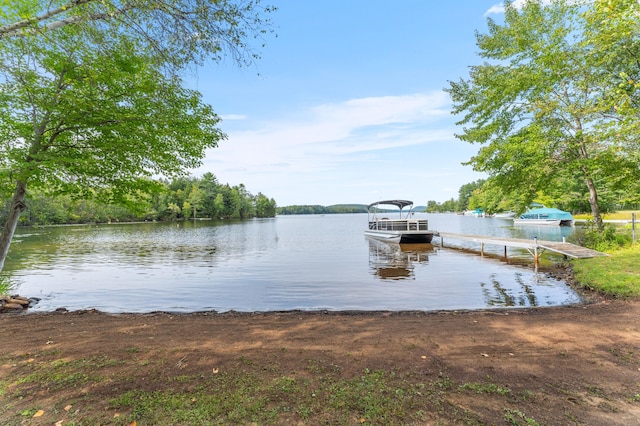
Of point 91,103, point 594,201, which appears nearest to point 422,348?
point 91,103

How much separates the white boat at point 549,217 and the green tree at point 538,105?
35965 millimetres

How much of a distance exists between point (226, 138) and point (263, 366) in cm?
516

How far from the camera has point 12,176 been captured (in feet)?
18.6

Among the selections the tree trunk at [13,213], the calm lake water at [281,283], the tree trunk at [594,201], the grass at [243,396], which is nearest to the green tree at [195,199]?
the calm lake water at [281,283]

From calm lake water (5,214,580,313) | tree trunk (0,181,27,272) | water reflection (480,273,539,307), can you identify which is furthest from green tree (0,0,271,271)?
water reflection (480,273,539,307)

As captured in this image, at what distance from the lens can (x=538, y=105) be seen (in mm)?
16281

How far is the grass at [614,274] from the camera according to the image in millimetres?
9516

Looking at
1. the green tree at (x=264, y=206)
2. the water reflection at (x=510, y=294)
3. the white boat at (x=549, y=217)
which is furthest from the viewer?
the green tree at (x=264, y=206)

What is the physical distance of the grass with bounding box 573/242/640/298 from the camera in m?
9.52

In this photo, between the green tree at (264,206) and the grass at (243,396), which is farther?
the green tree at (264,206)

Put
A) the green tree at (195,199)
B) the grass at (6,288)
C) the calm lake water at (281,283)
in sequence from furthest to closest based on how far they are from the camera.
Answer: the green tree at (195,199) < the grass at (6,288) < the calm lake water at (281,283)

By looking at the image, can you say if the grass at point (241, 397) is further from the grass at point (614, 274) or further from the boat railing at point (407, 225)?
the boat railing at point (407, 225)

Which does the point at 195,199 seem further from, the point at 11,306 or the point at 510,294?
the point at 510,294

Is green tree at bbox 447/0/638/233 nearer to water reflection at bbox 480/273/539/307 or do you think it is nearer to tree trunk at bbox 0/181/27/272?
water reflection at bbox 480/273/539/307
